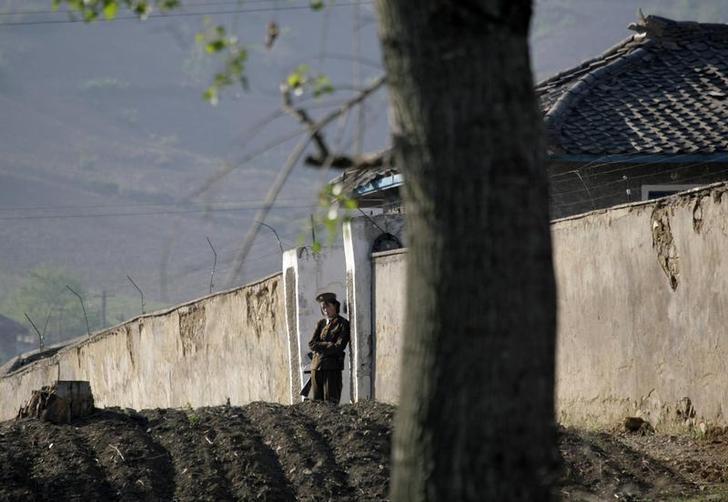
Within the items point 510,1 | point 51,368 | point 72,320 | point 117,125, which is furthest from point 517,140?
point 117,125

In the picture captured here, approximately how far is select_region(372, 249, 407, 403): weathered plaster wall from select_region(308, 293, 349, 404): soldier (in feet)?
1.72

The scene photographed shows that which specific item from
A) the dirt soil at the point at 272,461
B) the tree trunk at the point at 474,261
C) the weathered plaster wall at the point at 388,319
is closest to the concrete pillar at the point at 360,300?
the weathered plaster wall at the point at 388,319

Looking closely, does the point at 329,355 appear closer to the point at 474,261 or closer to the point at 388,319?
the point at 388,319

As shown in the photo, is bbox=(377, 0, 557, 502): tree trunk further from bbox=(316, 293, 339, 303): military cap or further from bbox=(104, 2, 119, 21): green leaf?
bbox=(316, 293, 339, 303): military cap

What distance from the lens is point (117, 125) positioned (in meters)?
155

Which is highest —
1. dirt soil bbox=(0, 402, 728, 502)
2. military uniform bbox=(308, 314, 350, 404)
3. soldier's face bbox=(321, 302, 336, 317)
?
soldier's face bbox=(321, 302, 336, 317)

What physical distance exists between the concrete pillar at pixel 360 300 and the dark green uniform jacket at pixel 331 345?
0.76 metres

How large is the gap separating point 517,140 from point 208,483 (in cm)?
529

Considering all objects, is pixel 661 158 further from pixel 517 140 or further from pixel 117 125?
pixel 117 125

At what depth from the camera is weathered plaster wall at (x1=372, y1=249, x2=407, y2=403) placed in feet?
44.7

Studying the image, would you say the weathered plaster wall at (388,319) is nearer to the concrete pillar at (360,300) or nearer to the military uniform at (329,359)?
the concrete pillar at (360,300)

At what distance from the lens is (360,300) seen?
14484 millimetres

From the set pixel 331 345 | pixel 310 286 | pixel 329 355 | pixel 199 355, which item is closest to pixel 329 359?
pixel 329 355

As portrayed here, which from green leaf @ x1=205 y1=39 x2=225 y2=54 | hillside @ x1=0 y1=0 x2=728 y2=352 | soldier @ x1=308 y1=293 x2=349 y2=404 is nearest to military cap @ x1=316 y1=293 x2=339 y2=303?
soldier @ x1=308 y1=293 x2=349 y2=404
